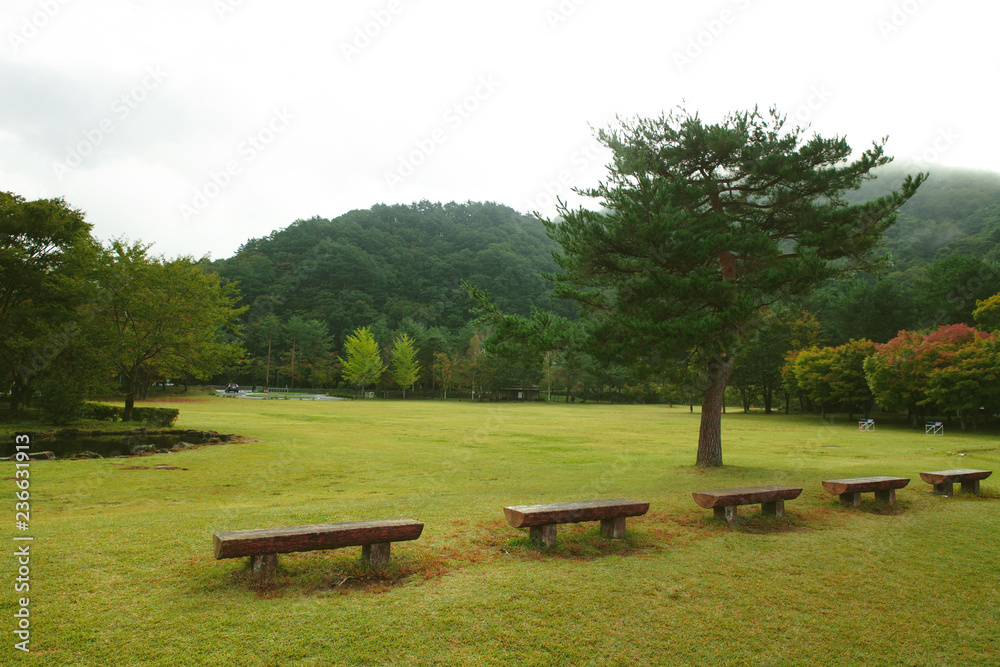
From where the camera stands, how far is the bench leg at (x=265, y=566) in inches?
170

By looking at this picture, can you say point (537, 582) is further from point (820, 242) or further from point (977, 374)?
point (977, 374)

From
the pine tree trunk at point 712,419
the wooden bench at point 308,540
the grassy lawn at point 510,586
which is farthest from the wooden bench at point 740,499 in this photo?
the pine tree trunk at point 712,419

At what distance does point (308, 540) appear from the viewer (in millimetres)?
→ 4320

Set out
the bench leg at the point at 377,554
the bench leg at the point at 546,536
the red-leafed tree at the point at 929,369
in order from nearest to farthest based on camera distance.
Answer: the bench leg at the point at 377,554
the bench leg at the point at 546,536
the red-leafed tree at the point at 929,369

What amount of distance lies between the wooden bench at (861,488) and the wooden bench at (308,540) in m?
6.82

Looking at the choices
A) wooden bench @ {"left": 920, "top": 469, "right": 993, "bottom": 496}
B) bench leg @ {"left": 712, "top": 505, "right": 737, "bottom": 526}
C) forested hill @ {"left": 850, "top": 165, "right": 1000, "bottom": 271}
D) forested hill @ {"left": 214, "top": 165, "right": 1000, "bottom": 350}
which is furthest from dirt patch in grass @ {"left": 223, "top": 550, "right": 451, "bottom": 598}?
forested hill @ {"left": 214, "top": 165, "right": 1000, "bottom": 350}

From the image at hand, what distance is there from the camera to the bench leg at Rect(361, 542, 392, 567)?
4746mm

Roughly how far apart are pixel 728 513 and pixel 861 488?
269 cm

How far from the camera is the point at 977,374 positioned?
86.1 feet

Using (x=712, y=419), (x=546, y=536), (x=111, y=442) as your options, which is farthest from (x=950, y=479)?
(x=111, y=442)

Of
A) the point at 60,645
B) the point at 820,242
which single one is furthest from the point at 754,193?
the point at 60,645

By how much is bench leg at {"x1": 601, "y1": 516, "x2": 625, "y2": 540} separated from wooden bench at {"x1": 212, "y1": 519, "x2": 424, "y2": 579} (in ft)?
7.76

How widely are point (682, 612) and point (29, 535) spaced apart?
637 cm

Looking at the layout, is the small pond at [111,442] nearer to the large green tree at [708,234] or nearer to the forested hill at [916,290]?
the large green tree at [708,234]
